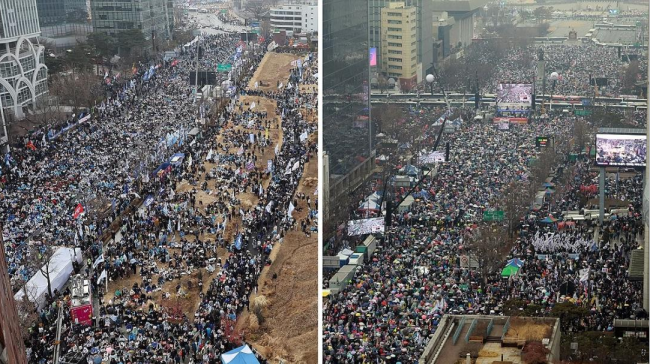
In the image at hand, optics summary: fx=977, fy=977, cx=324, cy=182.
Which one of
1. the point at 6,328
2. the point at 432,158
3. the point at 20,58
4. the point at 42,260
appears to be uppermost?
the point at 6,328

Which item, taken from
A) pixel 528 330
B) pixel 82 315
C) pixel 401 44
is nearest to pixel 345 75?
pixel 401 44

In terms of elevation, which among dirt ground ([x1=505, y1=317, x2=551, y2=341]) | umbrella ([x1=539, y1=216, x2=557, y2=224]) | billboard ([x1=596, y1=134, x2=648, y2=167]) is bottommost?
dirt ground ([x1=505, y1=317, x2=551, y2=341])

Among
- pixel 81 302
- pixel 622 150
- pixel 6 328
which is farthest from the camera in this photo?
pixel 81 302

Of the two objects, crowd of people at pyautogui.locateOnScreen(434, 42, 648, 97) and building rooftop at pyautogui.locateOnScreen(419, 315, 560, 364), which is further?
crowd of people at pyautogui.locateOnScreen(434, 42, 648, 97)

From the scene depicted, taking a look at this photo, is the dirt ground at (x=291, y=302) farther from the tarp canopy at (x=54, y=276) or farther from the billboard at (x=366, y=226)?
the tarp canopy at (x=54, y=276)

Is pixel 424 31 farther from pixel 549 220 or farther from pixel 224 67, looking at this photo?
pixel 224 67

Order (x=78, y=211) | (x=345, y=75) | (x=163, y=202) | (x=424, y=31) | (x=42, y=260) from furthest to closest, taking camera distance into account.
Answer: (x=345, y=75), (x=163, y=202), (x=424, y=31), (x=78, y=211), (x=42, y=260)

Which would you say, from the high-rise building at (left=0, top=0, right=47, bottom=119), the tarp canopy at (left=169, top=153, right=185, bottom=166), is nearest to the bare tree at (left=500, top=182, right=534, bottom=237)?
the tarp canopy at (left=169, top=153, right=185, bottom=166)

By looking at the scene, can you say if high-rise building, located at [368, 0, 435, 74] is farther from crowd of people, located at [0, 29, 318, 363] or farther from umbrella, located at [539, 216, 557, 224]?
umbrella, located at [539, 216, 557, 224]
